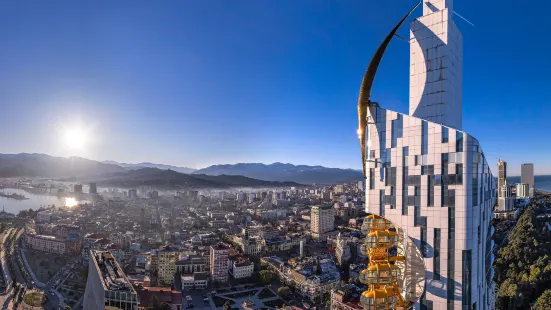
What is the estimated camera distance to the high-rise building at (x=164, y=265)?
1747 cm

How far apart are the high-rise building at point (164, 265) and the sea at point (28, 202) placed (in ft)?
103

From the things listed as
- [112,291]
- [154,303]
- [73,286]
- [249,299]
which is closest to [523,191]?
[249,299]

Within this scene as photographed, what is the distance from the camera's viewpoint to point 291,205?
4853 centimetres

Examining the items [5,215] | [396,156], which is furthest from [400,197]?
[5,215]

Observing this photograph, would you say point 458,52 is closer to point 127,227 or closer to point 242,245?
point 242,245

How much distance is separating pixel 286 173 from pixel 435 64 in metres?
117

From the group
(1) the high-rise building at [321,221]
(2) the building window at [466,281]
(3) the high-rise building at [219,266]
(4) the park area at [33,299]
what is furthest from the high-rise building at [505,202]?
(4) the park area at [33,299]

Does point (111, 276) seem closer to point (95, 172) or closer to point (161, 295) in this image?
point (161, 295)

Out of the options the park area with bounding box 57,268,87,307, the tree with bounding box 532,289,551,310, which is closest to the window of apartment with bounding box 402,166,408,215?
the tree with bounding box 532,289,551,310

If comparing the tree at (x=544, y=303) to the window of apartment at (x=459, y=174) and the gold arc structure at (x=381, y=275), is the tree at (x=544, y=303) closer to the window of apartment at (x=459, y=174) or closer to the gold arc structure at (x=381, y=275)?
the gold arc structure at (x=381, y=275)

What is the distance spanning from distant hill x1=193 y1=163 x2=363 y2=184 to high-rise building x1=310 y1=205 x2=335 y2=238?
7440 centimetres

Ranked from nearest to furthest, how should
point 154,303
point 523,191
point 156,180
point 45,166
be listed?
point 154,303 → point 523,191 → point 45,166 → point 156,180

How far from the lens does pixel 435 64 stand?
197 inches

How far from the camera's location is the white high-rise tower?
4.96 metres
